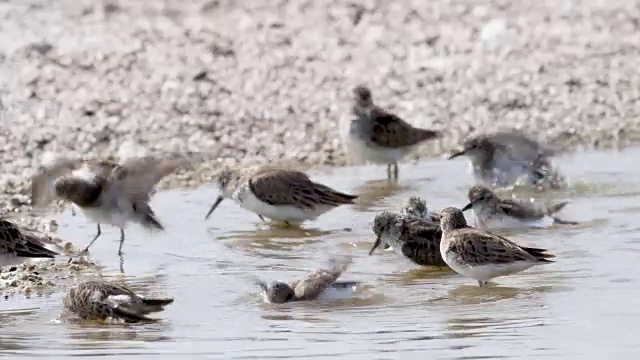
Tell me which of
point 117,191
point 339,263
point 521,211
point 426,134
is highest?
point 426,134

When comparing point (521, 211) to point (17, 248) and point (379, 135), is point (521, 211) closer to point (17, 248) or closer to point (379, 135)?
point (379, 135)

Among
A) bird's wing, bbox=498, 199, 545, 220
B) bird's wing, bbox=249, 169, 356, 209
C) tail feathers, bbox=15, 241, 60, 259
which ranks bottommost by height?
tail feathers, bbox=15, 241, 60, 259

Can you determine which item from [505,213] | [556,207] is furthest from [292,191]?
[556,207]

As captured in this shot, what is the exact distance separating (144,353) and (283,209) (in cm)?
434

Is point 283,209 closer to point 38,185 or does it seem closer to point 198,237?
point 198,237

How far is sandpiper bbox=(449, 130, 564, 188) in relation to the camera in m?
13.8

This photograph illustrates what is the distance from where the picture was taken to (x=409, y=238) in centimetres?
1090

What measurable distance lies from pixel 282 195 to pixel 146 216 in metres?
1.29

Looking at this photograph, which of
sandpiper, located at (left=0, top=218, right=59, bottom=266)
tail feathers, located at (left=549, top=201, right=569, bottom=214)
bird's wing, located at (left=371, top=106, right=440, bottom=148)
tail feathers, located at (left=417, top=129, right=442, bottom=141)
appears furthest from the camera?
tail feathers, located at (left=417, top=129, right=442, bottom=141)

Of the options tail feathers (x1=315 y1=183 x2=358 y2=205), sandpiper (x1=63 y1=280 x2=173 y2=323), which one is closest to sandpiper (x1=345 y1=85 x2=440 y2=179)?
tail feathers (x1=315 y1=183 x2=358 y2=205)

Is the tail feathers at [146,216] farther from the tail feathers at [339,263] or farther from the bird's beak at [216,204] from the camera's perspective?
the tail feathers at [339,263]

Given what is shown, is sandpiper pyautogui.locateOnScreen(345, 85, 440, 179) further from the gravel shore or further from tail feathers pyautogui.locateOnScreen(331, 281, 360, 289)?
tail feathers pyautogui.locateOnScreen(331, 281, 360, 289)

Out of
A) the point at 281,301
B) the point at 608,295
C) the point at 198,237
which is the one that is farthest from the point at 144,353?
the point at 198,237

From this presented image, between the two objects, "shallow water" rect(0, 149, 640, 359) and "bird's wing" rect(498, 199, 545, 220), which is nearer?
"shallow water" rect(0, 149, 640, 359)
